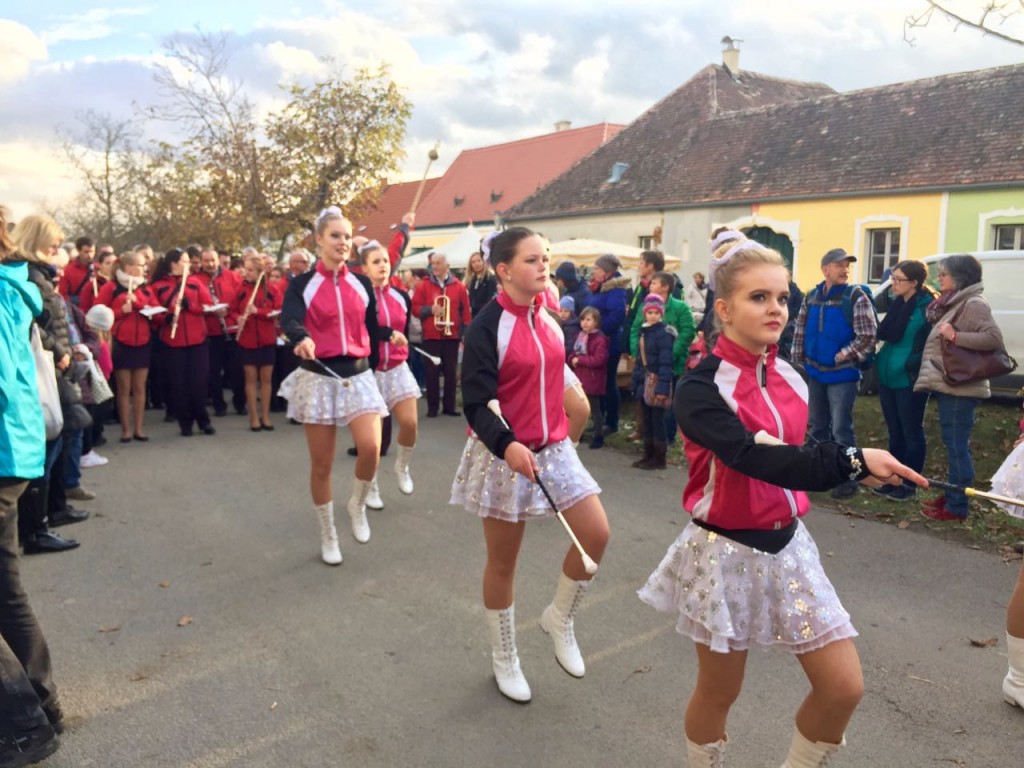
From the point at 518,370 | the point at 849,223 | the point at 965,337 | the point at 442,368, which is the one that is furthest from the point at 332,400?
the point at 849,223

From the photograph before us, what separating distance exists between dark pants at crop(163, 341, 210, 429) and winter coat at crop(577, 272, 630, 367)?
16.0 ft

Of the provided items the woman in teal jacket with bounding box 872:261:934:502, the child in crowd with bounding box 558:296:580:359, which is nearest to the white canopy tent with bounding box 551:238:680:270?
the child in crowd with bounding box 558:296:580:359

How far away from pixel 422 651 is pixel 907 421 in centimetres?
509

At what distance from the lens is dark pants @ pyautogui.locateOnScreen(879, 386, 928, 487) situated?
7.42 m

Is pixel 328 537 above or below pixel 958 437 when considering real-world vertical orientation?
below

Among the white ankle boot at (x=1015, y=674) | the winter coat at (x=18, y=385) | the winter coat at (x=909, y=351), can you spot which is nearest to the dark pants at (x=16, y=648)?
the winter coat at (x=18, y=385)

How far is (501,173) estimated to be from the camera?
139ft

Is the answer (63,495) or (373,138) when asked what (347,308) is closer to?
(63,495)

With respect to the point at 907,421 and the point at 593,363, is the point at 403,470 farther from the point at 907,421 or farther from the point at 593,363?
the point at 907,421

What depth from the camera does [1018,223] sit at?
754 inches

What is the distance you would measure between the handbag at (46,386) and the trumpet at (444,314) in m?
7.81

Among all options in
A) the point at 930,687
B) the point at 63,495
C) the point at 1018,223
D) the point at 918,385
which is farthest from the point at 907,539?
the point at 1018,223

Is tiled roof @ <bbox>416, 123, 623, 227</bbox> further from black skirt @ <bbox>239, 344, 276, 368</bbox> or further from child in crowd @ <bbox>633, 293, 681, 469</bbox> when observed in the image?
child in crowd @ <bbox>633, 293, 681, 469</bbox>

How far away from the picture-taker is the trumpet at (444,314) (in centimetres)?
1186
